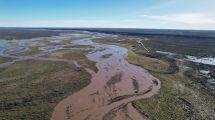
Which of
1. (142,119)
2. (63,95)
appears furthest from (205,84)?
(63,95)

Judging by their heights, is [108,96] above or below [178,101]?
above

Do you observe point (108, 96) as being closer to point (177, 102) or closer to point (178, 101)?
point (177, 102)

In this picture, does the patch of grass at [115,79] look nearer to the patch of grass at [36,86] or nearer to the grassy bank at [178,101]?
the patch of grass at [36,86]

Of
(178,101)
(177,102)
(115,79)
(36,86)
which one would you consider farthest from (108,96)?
(36,86)

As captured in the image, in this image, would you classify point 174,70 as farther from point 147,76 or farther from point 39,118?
point 39,118

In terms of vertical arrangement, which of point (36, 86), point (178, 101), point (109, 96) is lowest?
point (178, 101)

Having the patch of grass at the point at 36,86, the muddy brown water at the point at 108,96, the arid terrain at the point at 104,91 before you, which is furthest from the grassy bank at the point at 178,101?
the patch of grass at the point at 36,86
